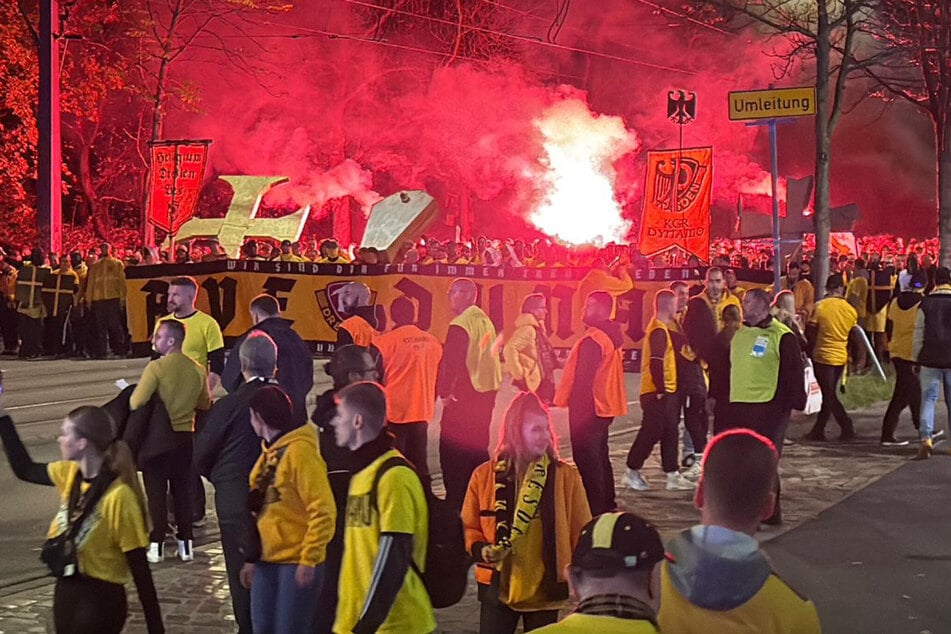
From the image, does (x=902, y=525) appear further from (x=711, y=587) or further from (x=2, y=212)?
(x=2, y=212)

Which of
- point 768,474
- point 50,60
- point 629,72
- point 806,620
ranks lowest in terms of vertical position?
point 806,620

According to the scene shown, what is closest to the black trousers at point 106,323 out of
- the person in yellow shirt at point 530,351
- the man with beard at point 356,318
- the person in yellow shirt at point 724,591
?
the man with beard at point 356,318

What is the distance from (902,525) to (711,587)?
22.9 feet

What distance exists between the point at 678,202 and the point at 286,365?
11646mm

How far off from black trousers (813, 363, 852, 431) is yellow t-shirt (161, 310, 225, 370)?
22.9 feet

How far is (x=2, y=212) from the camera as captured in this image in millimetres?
34750

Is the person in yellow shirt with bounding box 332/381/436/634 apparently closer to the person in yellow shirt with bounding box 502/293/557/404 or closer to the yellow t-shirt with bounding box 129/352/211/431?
the yellow t-shirt with bounding box 129/352/211/431

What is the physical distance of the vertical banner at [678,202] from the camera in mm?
19234

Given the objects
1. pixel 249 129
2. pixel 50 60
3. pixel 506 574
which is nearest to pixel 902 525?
pixel 506 574

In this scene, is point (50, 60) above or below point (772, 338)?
above

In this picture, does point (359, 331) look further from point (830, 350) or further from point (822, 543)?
point (830, 350)

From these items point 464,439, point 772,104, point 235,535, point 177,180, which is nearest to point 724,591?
point 235,535

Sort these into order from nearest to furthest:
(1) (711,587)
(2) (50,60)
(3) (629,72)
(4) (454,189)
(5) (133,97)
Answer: (1) (711,587), (2) (50,60), (5) (133,97), (4) (454,189), (3) (629,72)

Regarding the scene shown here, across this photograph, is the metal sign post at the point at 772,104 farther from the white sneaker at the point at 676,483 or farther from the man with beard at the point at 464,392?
the man with beard at the point at 464,392
